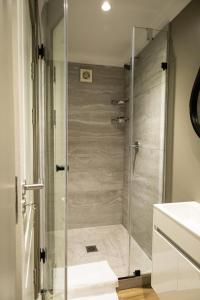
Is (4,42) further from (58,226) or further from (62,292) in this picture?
(62,292)

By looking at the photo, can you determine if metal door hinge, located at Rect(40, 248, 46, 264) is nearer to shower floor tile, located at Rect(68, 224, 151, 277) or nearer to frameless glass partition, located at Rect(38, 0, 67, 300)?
frameless glass partition, located at Rect(38, 0, 67, 300)

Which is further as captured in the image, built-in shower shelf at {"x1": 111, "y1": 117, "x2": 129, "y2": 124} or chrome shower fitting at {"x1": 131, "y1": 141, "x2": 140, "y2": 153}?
built-in shower shelf at {"x1": 111, "y1": 117, "x2": 129, "y2": 124}

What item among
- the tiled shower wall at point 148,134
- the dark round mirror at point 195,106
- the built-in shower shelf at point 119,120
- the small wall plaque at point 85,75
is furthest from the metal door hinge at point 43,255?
the small wall plaque at point 85,75

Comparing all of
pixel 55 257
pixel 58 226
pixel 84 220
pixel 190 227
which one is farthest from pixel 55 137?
pixel 84 220

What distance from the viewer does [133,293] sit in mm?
1834

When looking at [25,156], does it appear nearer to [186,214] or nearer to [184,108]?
[186,214]

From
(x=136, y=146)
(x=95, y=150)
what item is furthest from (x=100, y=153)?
(x=136, y=146)

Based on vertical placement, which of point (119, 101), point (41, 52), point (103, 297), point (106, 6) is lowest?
point (103, 297)

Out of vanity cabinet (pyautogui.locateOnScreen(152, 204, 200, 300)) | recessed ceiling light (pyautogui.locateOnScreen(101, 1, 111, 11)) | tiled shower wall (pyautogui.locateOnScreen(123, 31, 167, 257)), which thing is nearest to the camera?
vanity cabinet (pyautogui.locateOnScreen(152, 204, 200, 300))

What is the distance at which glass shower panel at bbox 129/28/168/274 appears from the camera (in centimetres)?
210

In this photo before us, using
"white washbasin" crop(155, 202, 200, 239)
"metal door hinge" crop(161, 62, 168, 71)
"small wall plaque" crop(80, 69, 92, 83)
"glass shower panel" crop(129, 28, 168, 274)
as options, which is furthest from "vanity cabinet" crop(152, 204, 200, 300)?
"small wall plaque" crop(80, 69, 92, 83)

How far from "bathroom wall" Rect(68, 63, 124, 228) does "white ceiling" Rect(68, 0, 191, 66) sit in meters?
0.31

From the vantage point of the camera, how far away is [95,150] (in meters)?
3.00

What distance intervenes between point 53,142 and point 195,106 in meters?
1.18
